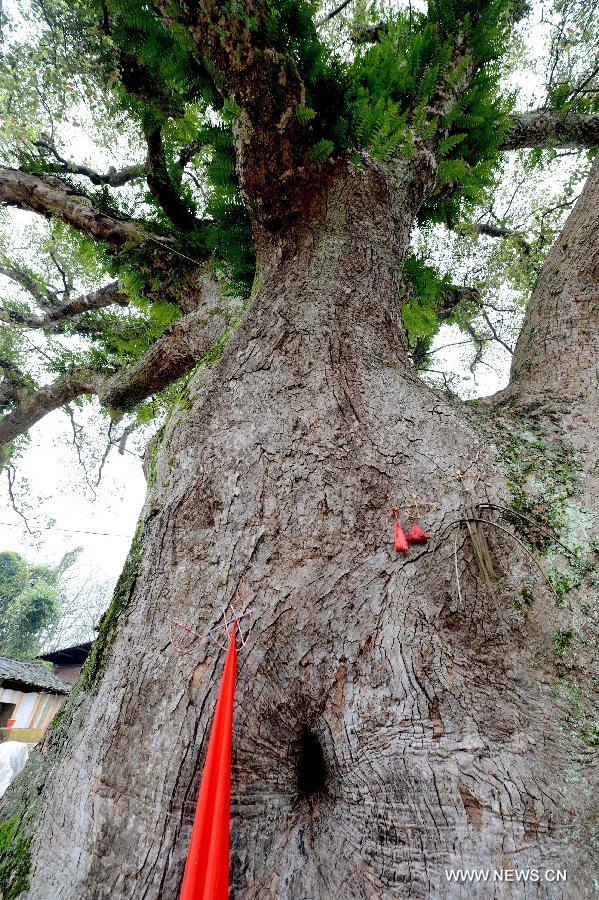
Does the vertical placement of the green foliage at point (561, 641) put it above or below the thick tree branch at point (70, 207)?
below

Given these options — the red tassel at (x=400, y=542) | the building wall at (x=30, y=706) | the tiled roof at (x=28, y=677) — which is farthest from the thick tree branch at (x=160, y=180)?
the building wall at (x=30, y=706)

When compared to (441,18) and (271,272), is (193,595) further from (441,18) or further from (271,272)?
(441,18)

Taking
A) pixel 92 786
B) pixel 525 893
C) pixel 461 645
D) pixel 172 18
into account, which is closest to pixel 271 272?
pixel 172 18

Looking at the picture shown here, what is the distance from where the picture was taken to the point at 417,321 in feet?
13.6

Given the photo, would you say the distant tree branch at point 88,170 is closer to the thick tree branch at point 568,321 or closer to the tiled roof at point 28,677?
the thick tree branch at point 568,321

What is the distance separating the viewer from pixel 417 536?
1442 mm

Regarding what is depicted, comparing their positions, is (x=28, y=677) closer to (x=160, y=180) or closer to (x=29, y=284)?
(x=29, y=284)

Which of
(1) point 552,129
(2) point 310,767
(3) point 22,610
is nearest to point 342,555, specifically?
(2) point 310,767

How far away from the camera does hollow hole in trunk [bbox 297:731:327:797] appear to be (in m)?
1.24

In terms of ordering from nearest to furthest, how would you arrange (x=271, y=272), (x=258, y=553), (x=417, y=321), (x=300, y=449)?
1. (x=258, y=553)
2. (x=300, y=449)
3. (x=271, y=272)
4. (x=417, y=321)

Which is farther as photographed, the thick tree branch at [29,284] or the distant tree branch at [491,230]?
the thick tree branch at [29,284]

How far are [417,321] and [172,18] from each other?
2776mm

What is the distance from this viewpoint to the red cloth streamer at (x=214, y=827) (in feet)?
2.89

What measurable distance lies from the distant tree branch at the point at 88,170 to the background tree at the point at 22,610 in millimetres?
22451
